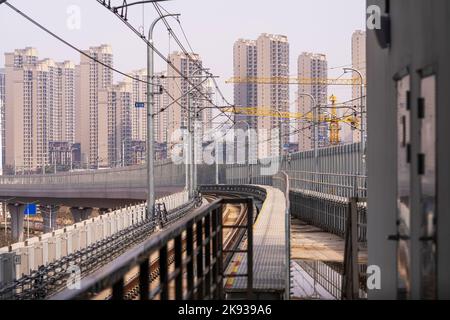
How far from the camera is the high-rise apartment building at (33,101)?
5264 inches

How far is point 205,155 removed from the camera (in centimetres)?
9844

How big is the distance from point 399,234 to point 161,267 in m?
2.10

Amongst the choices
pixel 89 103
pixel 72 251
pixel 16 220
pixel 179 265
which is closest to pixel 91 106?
pixel 89 103

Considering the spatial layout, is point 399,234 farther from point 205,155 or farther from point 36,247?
point 205,155

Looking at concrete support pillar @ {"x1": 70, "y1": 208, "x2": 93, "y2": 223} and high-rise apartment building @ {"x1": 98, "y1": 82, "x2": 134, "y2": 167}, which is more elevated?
high-rise apartment building @ {"x1": 98, "y1": 82, "x2": 134, "y2": 167}

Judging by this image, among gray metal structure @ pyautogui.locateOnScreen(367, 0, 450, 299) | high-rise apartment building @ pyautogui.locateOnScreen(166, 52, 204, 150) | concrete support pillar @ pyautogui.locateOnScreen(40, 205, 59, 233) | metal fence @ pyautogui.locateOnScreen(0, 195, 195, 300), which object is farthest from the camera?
concrete support pillar @ pyautogui.locateOnScreen(40, 205, 59, 233)

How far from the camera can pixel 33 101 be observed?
448 feet

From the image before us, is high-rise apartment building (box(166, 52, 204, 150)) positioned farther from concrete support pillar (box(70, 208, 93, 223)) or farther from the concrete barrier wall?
the concrete barrier wall

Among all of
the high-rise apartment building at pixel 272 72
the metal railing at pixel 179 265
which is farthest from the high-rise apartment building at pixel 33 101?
the metal railing at pixel 179 265

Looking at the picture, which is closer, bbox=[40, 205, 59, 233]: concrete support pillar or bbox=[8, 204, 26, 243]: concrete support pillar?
bbox=[40, 205, 59, 233]: concrete support pillar

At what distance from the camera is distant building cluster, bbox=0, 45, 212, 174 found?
126 metres

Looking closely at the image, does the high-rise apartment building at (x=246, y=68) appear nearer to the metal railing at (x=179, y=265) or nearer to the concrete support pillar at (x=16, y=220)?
the concrete support pillar at (x=16, y=220)

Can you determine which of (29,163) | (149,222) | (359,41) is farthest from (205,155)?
(149,222)

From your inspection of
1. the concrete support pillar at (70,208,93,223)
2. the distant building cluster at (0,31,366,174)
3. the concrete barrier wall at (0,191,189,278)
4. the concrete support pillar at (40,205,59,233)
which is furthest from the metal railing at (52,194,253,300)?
the distant building cluster at (0,31,366,174)
